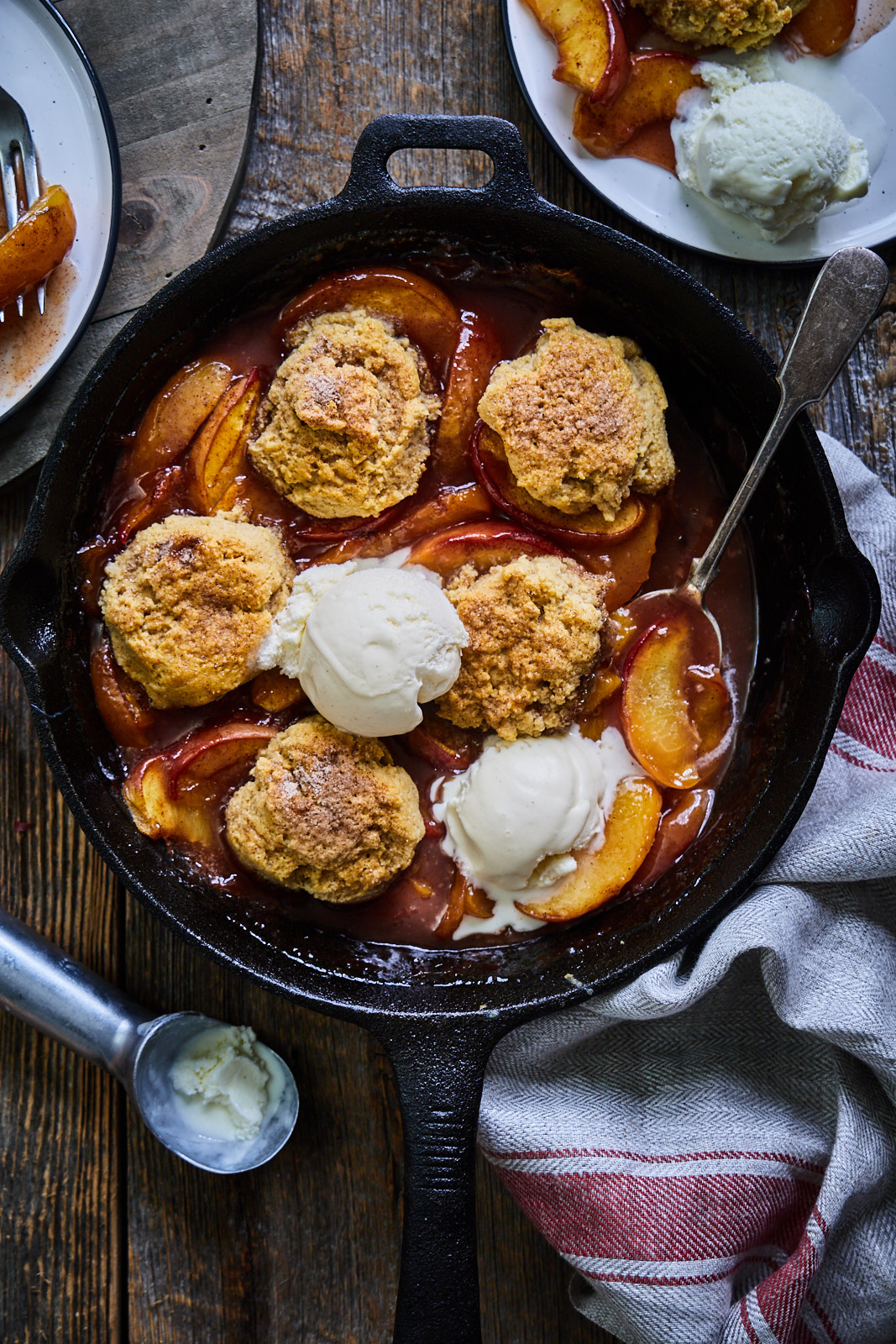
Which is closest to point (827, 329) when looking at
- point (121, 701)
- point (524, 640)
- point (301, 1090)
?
point (524, 640)

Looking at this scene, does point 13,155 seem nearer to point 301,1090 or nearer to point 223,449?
point 223,449

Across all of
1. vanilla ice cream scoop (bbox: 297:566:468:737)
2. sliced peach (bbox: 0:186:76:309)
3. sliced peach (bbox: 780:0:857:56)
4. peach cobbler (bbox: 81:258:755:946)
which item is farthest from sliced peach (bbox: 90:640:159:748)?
sliced peach (bbox: 780:0:857:56)

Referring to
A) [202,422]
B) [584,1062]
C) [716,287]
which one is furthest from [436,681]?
[716,287]

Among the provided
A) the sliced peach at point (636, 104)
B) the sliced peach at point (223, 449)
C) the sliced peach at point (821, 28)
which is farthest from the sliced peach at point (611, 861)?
the sliced peach at point (821, 28)

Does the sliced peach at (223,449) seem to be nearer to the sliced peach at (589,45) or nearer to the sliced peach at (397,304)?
the sliced peach at (397,304)

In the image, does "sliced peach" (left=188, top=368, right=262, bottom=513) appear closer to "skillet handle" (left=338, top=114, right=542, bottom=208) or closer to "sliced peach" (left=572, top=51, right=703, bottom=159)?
"skillet handle" (left=338, top=114, right=542, bottom=208)

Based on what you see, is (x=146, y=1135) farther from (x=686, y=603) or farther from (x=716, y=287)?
(x=716, y=287)
